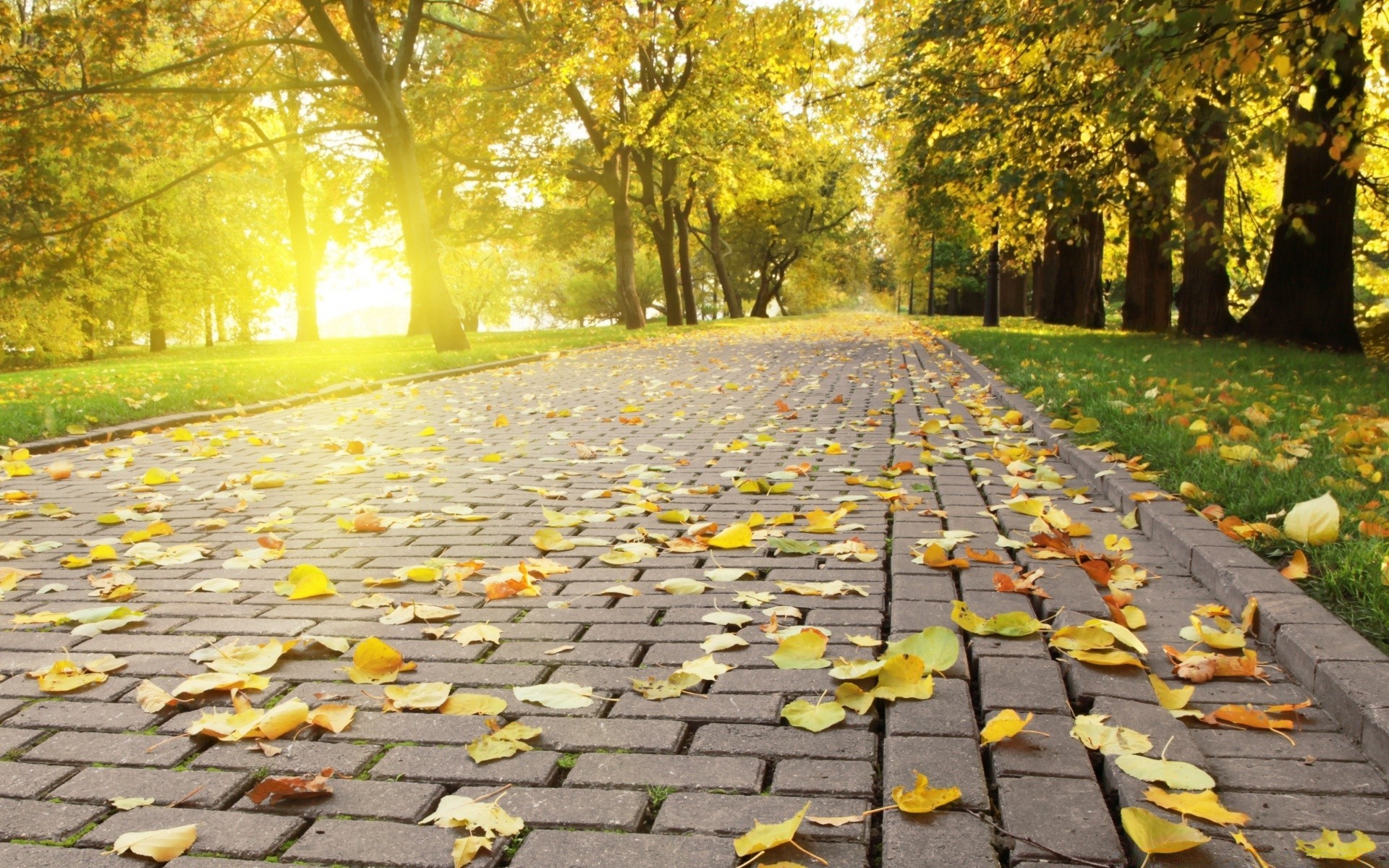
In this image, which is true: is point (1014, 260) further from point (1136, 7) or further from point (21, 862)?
point (21, 862)

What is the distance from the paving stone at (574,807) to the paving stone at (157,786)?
0.54 m

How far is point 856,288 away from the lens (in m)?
85.9

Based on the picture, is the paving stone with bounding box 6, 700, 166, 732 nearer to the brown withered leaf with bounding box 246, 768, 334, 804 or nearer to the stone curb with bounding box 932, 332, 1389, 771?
the brown withered leaf with bounding box 246, 768, 334, 804

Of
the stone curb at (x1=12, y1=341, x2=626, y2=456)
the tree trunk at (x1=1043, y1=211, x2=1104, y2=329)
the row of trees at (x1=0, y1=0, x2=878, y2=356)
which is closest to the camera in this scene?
the stone curb at (x1=12, y1=341, x2=626, y2=456)

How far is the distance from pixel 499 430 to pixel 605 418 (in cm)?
104

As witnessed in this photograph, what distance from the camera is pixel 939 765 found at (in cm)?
214

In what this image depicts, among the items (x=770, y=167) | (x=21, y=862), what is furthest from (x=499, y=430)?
(x=770, y=167)

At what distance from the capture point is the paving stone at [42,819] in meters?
1.98

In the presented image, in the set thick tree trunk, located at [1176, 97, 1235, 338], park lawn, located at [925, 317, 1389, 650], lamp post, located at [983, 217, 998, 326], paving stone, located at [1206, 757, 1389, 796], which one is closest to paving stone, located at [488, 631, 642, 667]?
paving stone, located at [1206, 757, 1389, 796]

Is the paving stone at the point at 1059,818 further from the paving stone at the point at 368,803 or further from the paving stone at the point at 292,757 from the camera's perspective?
the paving stone at the point at 292,757

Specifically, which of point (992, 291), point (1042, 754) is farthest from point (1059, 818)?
point (992, 291)

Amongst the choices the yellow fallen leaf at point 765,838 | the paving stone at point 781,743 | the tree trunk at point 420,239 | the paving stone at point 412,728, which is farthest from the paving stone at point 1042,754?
the tree trunk at point 420,239

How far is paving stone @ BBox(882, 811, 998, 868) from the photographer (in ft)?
5.92

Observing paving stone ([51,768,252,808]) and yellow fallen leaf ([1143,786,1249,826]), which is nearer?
yellow fallen leaf ([1143,786,1249,826])
